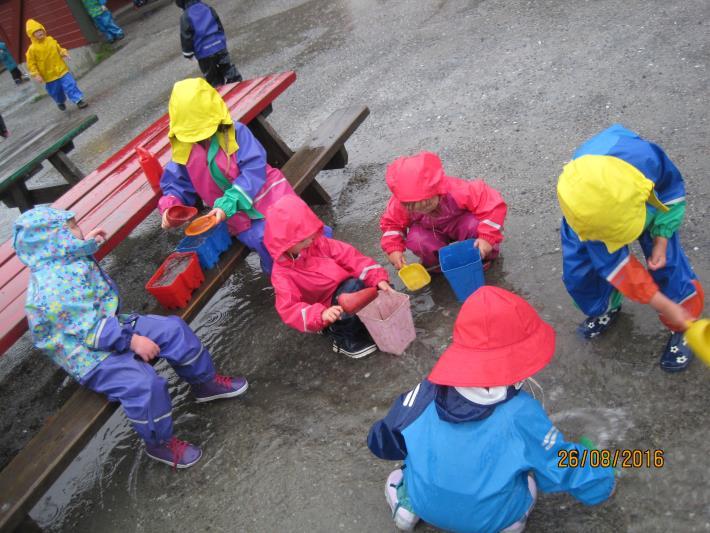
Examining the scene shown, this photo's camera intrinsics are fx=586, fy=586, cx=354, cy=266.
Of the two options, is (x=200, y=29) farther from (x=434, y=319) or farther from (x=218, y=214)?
(x=434, y=319)

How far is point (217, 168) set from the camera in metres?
3.56

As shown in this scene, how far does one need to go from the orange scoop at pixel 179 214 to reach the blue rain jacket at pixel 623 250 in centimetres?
217

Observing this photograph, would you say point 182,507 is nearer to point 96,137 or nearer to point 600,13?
point 600,13

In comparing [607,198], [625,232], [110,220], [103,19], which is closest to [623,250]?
[625,232]

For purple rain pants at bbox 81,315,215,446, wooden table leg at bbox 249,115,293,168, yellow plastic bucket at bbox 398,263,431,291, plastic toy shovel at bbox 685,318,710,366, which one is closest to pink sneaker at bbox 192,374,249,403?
purple rain pants at bbox 81,315,215,446

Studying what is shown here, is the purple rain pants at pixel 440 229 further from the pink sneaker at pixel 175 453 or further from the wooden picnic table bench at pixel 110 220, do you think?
the pink sneaker at pixel 175 453

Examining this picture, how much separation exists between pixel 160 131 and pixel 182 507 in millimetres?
2909

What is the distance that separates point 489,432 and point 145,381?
170 centimetres

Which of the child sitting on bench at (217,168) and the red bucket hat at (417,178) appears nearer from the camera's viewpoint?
the red bucket hat at (417,178)

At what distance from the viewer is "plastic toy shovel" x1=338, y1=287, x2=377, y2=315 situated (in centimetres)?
277

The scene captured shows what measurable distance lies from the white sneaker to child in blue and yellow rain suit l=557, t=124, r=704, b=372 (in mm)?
1141

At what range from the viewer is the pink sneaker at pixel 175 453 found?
9.67ft

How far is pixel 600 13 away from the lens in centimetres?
565

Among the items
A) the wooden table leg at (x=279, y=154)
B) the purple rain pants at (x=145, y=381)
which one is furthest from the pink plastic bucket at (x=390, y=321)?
the wooden table leg at (x=279, y=154)
